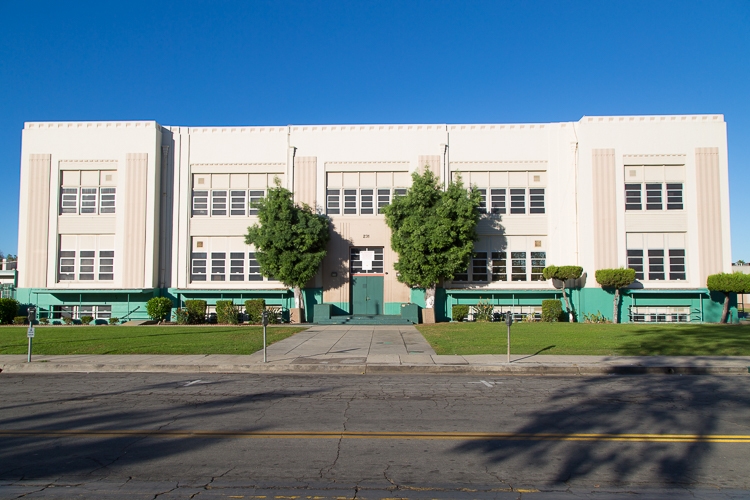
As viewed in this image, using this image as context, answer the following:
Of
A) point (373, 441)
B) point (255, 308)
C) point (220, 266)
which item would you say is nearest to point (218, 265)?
point (220, 266)

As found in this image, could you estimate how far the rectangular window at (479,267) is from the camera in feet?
94.1

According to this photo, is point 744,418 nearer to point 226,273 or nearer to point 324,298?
point 324,298

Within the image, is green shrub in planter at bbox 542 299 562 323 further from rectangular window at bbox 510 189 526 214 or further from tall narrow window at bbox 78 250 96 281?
tall narrow window at bbox 78 250 96 281

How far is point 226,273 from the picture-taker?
29.0 m

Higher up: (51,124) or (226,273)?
(51,124)

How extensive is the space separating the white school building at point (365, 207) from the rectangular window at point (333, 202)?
74 millimetres

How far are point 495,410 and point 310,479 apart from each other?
4.06 meters

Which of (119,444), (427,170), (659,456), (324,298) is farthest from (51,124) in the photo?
(659,456)

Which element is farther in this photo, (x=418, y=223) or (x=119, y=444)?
(x=418, y=223)

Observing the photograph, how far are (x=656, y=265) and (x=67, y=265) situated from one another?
30.3 m

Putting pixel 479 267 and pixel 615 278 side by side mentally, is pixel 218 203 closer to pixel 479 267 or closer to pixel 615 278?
pixel 479 267

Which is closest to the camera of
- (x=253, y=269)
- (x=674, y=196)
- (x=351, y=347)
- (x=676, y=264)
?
(x=351, y=347)

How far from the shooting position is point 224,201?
29.2 metres

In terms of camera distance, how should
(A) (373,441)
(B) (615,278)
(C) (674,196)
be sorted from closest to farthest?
(A) (373,441) → (B) (615,278) → (C) (674,196)
